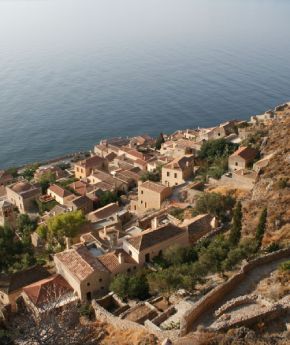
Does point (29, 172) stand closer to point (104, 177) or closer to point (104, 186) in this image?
point (104, 177)

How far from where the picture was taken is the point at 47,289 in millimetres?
25000

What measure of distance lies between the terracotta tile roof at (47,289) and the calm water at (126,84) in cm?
4491

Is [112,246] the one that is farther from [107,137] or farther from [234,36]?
[234,36]

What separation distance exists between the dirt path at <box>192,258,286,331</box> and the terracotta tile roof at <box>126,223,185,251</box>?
8.26 m

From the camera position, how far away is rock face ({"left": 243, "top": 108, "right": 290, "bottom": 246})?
24969 mm

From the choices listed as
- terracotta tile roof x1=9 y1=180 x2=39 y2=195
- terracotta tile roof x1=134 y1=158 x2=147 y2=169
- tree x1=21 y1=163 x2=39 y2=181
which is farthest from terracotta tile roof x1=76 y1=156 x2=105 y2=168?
terracotta tile roof x1=9 y1=180 x2=39 y2=195

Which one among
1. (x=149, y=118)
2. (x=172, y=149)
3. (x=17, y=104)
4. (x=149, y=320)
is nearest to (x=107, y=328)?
(x=149, y=320)

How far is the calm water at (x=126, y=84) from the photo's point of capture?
257 ft

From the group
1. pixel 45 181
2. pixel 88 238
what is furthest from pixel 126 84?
pixel 88 238

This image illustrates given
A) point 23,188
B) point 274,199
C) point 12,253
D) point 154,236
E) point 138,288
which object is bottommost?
point 23,188

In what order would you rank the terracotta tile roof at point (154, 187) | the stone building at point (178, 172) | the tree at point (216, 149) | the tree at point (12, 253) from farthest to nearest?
the tree at point (216, 149)
the stone building at point (178, 172)
the terracotta tile roof at point (154, 187)
the tree at point (12, 253)

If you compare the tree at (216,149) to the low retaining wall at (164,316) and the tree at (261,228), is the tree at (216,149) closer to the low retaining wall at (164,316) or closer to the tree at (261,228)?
the tree at (261,228)

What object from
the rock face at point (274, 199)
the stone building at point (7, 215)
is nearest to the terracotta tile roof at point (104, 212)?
the stone building at point (7, 215)

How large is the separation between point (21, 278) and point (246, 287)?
14.7 m
